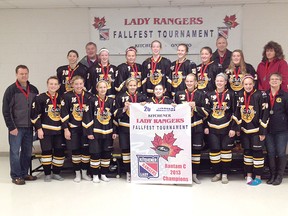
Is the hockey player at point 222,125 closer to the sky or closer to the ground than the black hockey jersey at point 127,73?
closer to the ground

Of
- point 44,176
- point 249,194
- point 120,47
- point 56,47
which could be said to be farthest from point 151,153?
point 56,47

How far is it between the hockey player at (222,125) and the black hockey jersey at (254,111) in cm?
12

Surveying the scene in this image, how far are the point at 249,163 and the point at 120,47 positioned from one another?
3062mm

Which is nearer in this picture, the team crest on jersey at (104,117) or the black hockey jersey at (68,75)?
the team crest on jersey at (104,117)

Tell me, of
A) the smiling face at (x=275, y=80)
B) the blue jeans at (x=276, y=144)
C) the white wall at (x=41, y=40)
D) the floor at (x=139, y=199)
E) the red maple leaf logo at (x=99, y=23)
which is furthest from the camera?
the white wall at (x=41, y=40)

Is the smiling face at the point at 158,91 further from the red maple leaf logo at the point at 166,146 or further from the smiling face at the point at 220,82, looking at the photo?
the smiling face at the point at 220,82

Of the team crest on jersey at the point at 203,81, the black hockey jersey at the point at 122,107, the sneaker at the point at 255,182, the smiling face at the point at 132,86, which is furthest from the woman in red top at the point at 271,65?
the smiling face at the point at 132,86

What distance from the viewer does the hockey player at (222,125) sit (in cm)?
441

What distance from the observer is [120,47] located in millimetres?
6055

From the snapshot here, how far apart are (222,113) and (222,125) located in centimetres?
16

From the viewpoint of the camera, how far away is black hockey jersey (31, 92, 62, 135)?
180 inches

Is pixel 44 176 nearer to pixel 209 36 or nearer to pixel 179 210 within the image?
pixel 179 210

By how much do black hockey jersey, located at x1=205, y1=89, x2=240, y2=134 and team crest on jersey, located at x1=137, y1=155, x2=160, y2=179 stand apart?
2.85 ft

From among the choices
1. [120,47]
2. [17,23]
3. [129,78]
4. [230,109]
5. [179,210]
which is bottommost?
[179,210]
